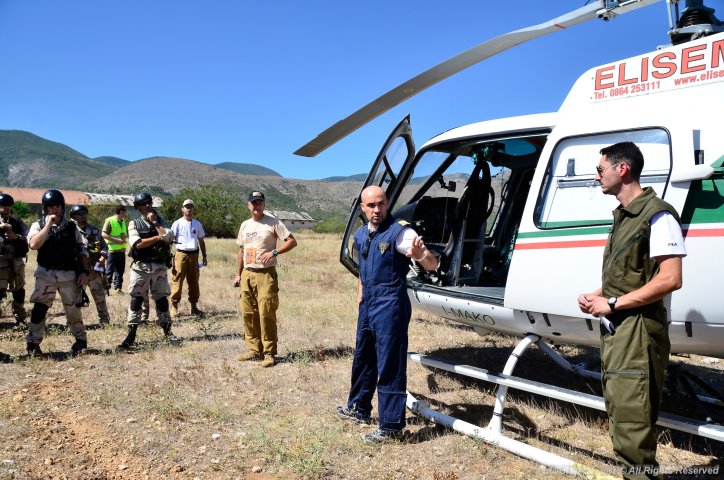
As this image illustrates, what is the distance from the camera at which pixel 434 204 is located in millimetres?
6121

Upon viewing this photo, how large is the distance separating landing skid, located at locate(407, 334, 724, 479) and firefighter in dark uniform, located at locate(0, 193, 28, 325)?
19.8 ft

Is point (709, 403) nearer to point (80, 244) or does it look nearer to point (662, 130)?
point (662, 130)

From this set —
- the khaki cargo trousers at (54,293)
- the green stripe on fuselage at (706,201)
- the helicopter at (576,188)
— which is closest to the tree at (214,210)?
the khaki cargo trousers at (54,293)

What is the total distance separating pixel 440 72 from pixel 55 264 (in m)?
4.82

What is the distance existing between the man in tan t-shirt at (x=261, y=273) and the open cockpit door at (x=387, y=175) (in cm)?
69

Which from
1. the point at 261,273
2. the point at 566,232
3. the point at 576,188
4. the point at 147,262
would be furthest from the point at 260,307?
the point at 576,188

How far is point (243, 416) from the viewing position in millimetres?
4707

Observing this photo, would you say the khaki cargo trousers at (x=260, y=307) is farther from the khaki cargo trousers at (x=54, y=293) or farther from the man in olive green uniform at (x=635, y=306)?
the man in olive green uniform at (x=635, y=306)

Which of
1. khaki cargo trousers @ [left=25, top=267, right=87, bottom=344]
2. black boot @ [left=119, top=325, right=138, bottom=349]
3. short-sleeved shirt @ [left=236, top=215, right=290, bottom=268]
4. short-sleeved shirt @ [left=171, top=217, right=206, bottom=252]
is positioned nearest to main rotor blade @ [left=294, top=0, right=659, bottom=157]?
short-sleeved shirt @ [left=236, top=215, right=290, bottom=268]

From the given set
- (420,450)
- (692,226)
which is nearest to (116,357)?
(420,450)

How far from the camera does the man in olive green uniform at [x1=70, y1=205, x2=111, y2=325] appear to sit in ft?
26.9

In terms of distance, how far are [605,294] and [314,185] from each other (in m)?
147

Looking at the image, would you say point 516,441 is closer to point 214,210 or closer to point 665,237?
point 665,237

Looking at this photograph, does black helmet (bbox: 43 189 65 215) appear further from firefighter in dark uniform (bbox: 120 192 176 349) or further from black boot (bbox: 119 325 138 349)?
black boot (bbox: 119 325 138 349)
